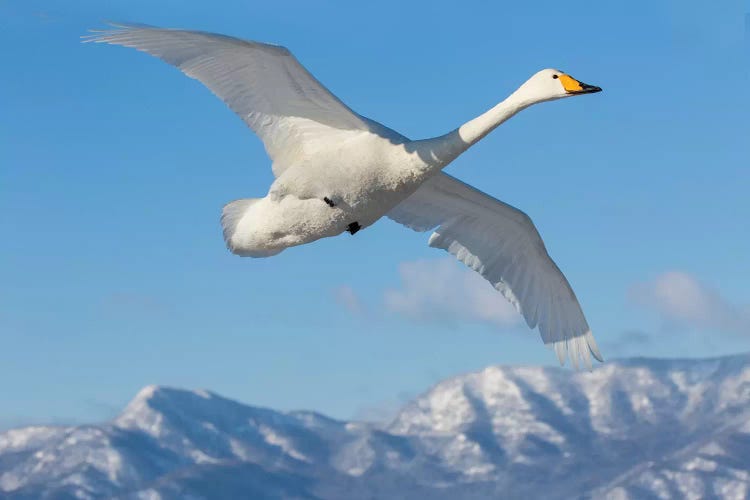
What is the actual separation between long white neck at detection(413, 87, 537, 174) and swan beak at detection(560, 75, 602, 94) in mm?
599

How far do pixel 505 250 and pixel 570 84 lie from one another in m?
6.69

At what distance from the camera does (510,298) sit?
27703mm

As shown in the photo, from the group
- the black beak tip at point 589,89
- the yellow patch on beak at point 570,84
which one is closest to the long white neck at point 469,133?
the yellow patch on beak at point 570,84

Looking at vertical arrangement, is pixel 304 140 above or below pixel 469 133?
above

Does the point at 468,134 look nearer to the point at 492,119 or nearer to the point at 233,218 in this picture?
the point at 492,119

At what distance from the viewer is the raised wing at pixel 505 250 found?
26641mm

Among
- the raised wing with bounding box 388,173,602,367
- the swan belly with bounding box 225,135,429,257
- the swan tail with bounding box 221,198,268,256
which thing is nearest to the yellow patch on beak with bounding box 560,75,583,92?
the swan belly with bounding box 225,135,429,257

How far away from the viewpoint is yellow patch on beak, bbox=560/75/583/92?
21.3 m

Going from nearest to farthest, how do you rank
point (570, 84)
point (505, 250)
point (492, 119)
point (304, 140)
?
point (570, 84) < point (492, 119) < point (304, 140) < point (505, 250)

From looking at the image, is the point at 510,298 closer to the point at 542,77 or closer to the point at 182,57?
the point at 542,77

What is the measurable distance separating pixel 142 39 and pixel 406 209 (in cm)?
733

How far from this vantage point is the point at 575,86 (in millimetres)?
21359

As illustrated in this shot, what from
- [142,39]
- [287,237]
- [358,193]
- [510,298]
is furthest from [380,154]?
[510,298]

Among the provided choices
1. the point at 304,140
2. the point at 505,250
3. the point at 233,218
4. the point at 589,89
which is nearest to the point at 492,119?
the point at 589,89
